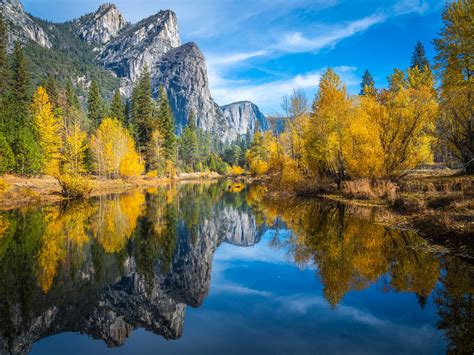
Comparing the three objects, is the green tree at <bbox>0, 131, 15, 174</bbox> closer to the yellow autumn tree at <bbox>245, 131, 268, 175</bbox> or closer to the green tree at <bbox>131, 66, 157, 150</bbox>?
the green tree at <bbox>131, 66, 157, 150</bbox>

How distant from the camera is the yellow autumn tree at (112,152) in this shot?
51.3 meters

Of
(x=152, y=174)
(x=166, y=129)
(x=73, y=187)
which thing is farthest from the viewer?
(x=166, y=129)

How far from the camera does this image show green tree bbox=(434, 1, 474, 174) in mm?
19469

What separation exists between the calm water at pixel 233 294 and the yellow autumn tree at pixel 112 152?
116ft

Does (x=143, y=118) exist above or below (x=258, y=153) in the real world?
above

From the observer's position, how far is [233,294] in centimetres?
1020

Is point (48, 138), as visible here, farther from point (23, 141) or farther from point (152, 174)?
point (152, 174)

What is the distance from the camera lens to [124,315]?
28.0ft

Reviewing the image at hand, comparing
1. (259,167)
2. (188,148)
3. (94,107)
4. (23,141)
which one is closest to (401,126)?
(23,141)

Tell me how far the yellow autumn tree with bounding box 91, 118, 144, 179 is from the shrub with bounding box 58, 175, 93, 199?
1636cm

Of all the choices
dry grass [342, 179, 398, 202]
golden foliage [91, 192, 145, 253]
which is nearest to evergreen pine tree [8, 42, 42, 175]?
golden foliage [91, 192, 145, 253]

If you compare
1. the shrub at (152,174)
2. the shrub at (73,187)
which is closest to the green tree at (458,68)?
the shrub at (73,187)

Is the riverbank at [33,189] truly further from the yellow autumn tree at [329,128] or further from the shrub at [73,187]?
the yellow autumn tree at [329,128]

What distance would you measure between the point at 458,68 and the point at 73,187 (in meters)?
35.6
